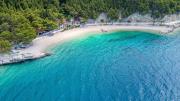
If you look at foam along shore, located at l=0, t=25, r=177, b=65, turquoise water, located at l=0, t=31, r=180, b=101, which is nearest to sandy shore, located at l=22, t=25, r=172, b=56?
foam along shore, located at l=0, t=25, r=177, b=65

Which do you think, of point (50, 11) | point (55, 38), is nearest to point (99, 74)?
point (55, 38)

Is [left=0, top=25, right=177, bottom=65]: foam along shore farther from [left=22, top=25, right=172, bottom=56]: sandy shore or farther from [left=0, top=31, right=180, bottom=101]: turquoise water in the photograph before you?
[left=0, top=31, right=180, bottom=101]: turquoise water

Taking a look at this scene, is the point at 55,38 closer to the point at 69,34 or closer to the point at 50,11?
the point at 69,34

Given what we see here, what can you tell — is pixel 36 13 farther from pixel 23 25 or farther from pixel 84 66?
pixel 84 66

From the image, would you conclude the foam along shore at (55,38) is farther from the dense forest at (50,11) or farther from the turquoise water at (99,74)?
the dense forest at (50,11)

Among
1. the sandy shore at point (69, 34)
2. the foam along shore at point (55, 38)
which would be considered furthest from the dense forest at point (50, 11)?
the sandy shore at point (69, 34)

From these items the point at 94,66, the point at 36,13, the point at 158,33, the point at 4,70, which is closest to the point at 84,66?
the point at 94,66
